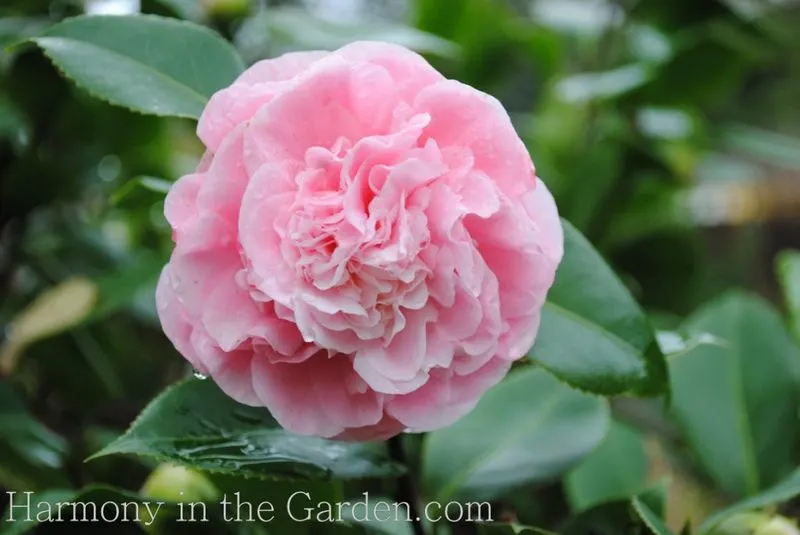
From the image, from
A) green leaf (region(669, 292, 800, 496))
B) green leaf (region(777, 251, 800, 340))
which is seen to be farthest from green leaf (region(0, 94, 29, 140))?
green leaf (region(777, 251, 800, 340))

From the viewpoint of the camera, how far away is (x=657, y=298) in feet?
4.06

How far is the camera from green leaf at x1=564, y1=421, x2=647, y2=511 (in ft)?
2.62

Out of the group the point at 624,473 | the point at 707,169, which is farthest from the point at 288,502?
the point at 707,169

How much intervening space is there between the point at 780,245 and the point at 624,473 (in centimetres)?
116

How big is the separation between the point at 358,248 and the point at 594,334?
7.4 inches

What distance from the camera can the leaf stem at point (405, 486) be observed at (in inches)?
22.6

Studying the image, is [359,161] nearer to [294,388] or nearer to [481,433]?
[294,388]

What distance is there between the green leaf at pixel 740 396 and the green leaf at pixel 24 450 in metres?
0.55

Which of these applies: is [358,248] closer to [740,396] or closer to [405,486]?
[405,486]

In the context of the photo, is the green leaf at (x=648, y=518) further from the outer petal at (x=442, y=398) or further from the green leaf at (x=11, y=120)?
the green leaf at (x=11, y=120)

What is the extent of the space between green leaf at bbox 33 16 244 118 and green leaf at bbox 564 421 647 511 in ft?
1.55

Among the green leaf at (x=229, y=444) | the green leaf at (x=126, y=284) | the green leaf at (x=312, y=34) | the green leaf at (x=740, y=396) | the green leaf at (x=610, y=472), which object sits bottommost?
the green leaf at (x=610, y=472)

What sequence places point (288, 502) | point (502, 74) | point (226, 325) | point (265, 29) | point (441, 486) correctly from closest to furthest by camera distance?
point (226, 325) < point (288, 502) < point (441, 486) < point (265, 29) < point (502, 74)

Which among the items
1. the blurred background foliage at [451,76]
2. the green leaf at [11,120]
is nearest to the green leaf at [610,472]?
the blurred background foliage at [451,76]
